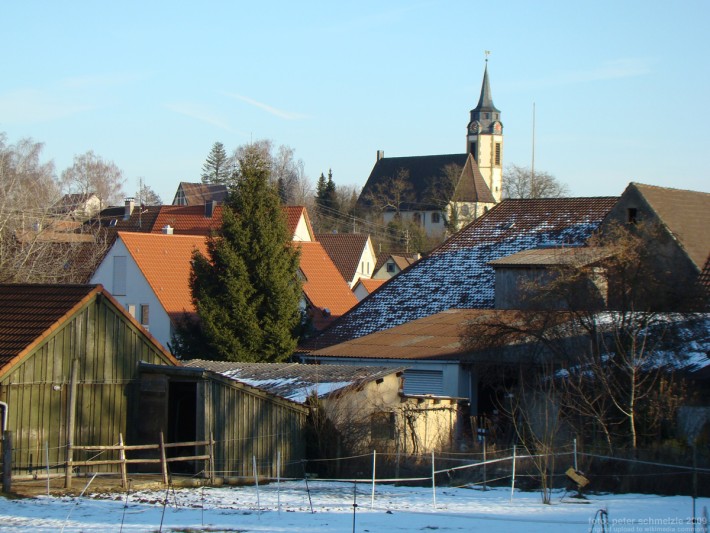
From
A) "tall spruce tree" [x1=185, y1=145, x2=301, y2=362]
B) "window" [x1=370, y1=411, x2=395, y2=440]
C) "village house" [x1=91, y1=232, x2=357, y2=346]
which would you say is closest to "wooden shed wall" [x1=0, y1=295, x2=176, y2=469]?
"window" [x1=370, y1=411, x2=395, y2=440]

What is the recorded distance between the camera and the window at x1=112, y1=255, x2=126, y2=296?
47.6 m

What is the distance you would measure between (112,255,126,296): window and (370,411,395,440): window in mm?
25494

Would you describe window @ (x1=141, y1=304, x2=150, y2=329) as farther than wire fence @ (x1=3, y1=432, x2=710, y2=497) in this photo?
Yes

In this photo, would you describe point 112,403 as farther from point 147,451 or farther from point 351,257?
point 351,257

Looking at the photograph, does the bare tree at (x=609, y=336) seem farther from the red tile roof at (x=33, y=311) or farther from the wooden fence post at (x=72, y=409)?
the wooden fence post at (x=72, y=409)

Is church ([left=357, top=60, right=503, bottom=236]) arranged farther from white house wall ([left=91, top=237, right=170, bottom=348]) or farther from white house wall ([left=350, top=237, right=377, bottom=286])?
white house wall ([left=91, top=237, right=170, bottom=348])

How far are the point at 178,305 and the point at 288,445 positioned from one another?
23506mm

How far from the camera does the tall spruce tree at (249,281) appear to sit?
34.5 meters

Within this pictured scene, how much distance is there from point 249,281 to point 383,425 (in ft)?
38.1

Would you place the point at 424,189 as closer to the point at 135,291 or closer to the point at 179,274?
the point at 179,274

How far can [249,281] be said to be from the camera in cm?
3497

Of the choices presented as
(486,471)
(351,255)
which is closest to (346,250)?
(351,255)

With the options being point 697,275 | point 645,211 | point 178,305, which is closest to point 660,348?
point 697,275

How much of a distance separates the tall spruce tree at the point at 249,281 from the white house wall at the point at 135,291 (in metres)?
10.5
